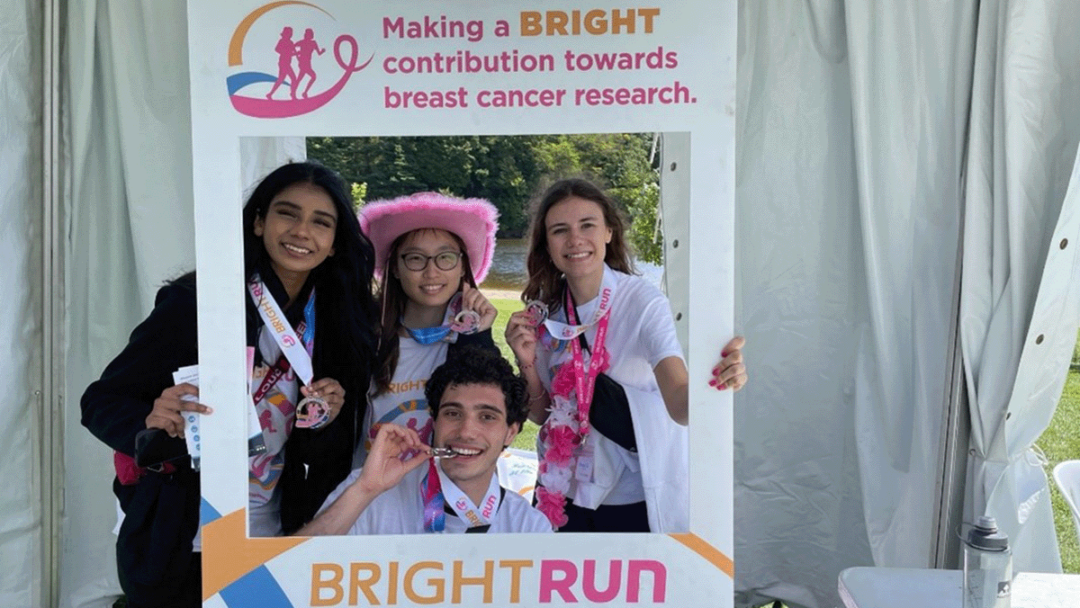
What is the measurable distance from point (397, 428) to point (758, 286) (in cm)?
133

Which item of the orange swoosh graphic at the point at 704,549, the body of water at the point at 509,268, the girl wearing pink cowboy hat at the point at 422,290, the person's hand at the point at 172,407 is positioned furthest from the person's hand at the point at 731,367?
the person's hand at the point at 172,407

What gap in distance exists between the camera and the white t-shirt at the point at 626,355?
2.20 m

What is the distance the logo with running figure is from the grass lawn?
0.59 m

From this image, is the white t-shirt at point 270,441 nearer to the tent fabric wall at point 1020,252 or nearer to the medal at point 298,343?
the medal at point 298,343

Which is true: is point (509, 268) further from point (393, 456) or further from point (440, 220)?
point (393, 456)

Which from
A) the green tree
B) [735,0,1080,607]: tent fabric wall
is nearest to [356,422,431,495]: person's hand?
the green tree

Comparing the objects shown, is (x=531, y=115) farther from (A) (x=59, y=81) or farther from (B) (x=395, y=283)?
(A) (x=59, y=81)

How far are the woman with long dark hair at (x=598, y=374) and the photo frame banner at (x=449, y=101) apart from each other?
72mm

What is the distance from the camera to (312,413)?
7.39 ft

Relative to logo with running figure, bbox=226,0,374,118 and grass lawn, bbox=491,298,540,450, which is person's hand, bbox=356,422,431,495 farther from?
logo with running figure, bbox=226,0,374,118

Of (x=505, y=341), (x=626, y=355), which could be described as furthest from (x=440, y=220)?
(x=626, y=355)

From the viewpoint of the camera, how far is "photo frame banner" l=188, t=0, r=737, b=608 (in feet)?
6.90

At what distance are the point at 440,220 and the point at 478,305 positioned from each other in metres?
0.21

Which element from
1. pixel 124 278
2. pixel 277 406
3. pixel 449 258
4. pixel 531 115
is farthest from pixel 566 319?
pixel 124 278
